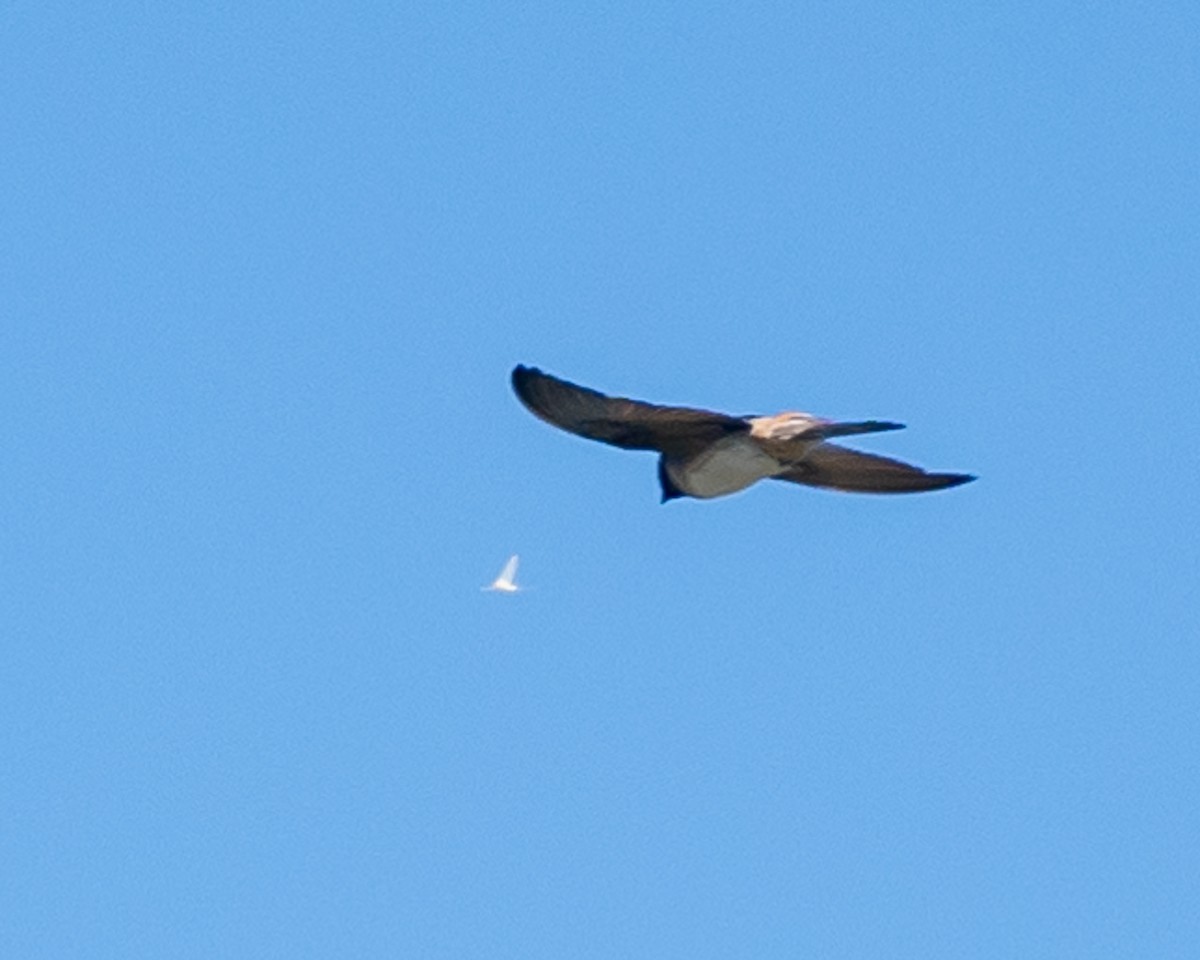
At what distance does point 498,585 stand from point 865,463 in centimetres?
306

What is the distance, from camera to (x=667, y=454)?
30.3 meters

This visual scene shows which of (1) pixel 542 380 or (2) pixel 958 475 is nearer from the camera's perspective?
(1) pixel 542 380

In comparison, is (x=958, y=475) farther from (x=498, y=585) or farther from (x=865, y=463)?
(x=498, y=585)

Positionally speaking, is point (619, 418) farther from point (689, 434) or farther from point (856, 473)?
point (856, 473)

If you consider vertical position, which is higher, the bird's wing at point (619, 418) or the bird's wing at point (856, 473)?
the bird's wing at point (856, 473)

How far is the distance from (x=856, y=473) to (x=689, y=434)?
2.24 metres

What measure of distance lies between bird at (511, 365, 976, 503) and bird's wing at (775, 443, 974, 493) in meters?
0.26

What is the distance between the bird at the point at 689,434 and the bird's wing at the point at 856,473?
258 mm

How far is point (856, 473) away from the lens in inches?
1249

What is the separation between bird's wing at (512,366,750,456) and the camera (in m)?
28.8

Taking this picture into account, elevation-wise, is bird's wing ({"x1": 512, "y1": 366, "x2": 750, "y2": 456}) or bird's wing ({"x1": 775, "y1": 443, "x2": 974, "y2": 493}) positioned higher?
bird's wing ({"x1": 775, "y1": 443, "x2": 974, "y2": 493})

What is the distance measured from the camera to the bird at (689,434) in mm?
28906

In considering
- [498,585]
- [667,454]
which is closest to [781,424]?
[667,454]

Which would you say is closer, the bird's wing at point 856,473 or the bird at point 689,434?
the bird at point 689,434
